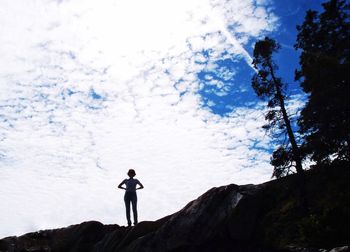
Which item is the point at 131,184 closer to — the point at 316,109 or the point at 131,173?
the point at 131,173

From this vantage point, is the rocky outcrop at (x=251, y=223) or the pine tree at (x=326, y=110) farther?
the pine tree at (x=326, y=110)

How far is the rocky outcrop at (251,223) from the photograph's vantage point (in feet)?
42.3

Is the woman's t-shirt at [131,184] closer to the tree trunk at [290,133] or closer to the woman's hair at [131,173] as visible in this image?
Answer: the woman's hair at [131,173]

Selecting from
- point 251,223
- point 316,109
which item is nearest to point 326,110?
point 316,109

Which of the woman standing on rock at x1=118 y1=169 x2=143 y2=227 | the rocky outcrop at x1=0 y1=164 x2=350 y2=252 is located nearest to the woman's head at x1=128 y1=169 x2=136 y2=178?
the woman standing on rock at x1=118 y1=169 x2=143 y2=227

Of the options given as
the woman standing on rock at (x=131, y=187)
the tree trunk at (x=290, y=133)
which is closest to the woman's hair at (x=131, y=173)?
Answer: the woman standing on rock at (x=131, y=187)

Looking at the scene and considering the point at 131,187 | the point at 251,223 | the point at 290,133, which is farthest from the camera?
the point at 290,133

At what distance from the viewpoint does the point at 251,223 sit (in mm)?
15023

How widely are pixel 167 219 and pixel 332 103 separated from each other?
10.1 metres

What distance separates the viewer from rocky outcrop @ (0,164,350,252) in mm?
12883

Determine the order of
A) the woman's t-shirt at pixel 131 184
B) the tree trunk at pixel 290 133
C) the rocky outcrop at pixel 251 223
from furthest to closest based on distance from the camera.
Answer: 1. the tree trunk at pixel 290 133
2. the woman's t-shirt at pixel 131 184
3. the rocky outcrop at pixel 251 223

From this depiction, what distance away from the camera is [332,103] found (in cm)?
1783

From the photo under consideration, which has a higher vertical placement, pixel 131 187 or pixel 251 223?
pixel 131 187

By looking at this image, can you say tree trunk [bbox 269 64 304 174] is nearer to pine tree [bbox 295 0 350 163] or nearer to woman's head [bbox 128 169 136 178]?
pine tree [bbox 295 0 350 163]
